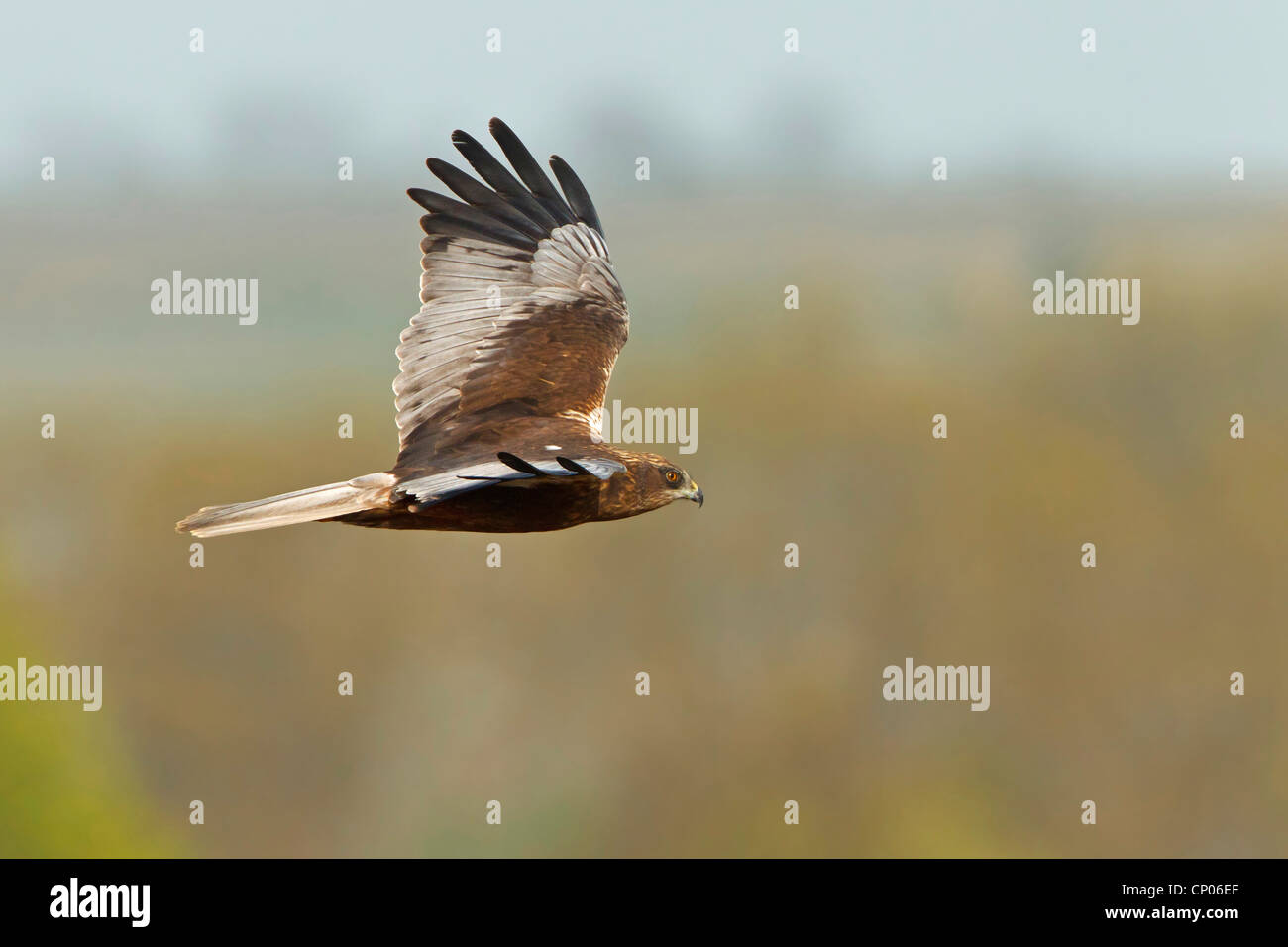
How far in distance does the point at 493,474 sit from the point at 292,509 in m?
1.32

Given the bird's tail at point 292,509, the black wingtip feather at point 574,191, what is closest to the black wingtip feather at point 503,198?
the black wingtip feather at point 574,191

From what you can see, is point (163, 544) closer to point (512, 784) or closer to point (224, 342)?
Answer: point (512, 784)

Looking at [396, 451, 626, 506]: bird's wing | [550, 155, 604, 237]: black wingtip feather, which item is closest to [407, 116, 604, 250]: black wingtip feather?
[550, 155, 604, 237]: black wingtip feather

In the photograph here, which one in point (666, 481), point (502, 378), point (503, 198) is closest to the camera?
point (666, 481)

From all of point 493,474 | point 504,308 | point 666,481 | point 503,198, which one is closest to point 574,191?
point 503,198

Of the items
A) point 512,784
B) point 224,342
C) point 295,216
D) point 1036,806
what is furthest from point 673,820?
point 295,216

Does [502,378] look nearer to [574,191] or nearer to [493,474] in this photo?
[574,191]

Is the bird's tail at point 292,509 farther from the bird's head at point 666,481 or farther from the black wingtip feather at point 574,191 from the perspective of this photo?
the black wingtip feather at point 574,191

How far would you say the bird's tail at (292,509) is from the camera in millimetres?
9984

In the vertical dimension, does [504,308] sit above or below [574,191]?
below

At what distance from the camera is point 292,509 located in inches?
399

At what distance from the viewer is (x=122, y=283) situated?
77875 millimetres

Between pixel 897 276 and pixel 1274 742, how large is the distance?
34.4 meters

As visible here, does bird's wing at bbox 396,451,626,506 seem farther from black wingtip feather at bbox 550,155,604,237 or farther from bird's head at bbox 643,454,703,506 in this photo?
black wingtip feather at bbox 550,155,604,237
